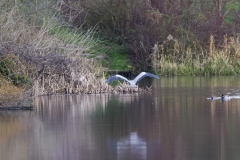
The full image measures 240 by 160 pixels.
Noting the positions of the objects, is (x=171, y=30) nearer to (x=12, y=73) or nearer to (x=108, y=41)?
(x=108, y=41)

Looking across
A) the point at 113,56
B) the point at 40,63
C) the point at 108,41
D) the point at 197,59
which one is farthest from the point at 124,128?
Answer: the point at 108,41

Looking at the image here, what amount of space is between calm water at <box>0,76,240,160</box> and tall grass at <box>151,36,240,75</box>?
1046cm

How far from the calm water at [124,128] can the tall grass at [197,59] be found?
10464mm

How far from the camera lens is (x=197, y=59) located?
34812 mm

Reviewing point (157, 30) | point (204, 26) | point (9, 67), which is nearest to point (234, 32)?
point (204, 26)

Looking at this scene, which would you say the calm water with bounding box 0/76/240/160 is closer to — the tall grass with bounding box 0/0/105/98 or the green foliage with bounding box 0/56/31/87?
the green foliage with bounding box 0/56/31/87

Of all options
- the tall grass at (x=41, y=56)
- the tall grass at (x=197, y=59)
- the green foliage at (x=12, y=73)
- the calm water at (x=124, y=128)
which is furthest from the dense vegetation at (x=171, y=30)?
the green foliage at (x=12, y=73)

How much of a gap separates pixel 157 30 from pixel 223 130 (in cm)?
2151

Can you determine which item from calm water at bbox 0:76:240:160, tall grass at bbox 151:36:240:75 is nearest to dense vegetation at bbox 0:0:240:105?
tall grass at bbox 151:36:240:75

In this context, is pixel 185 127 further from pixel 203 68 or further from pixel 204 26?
pixel 204 26

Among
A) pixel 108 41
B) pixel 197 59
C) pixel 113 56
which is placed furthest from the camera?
pixel 108 41

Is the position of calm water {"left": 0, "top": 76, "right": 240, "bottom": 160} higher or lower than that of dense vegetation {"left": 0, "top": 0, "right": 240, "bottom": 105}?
lower

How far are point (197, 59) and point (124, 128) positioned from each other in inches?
754

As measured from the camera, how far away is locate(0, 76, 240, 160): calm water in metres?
13.0
